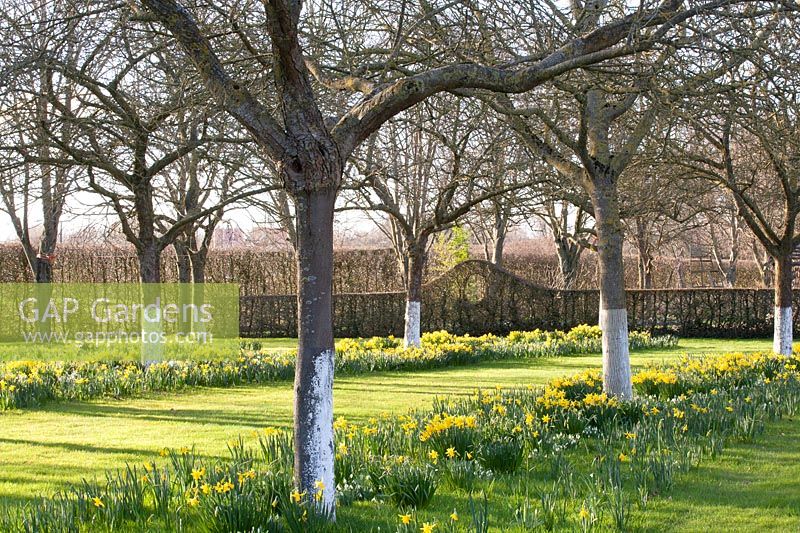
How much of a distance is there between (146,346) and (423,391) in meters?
4.65

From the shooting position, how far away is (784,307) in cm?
1261

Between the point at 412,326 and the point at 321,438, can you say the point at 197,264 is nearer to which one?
the point at 412,326

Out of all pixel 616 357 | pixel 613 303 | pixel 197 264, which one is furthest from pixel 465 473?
pixel 197 264

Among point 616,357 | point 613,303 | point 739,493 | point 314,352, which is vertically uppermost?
point 613,303

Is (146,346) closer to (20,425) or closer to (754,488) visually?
(20,425)

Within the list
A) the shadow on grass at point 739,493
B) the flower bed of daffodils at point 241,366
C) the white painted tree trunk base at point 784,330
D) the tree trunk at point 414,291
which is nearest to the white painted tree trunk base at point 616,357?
the shadow on grass at point 739,493

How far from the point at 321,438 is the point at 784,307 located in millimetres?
10596

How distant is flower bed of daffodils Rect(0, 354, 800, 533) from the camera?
4.20m

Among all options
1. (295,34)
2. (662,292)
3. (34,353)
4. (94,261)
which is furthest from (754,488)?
(94,261)

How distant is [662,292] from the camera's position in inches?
768

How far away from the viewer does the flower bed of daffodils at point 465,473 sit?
4.20 meters

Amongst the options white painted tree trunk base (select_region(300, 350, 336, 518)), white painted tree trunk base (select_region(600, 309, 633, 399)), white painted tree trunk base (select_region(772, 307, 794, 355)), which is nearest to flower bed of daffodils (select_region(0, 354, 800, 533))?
white painted tree trunk base (select_region(300, 350, 336, 518))

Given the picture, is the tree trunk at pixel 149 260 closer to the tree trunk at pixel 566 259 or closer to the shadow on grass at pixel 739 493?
the shadow on grass at pixel 739 493

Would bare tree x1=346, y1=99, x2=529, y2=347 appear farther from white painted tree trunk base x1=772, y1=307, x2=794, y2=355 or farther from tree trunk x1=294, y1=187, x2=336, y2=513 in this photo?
tree trunk x1=294, y1=187, x2=336, y2=513
